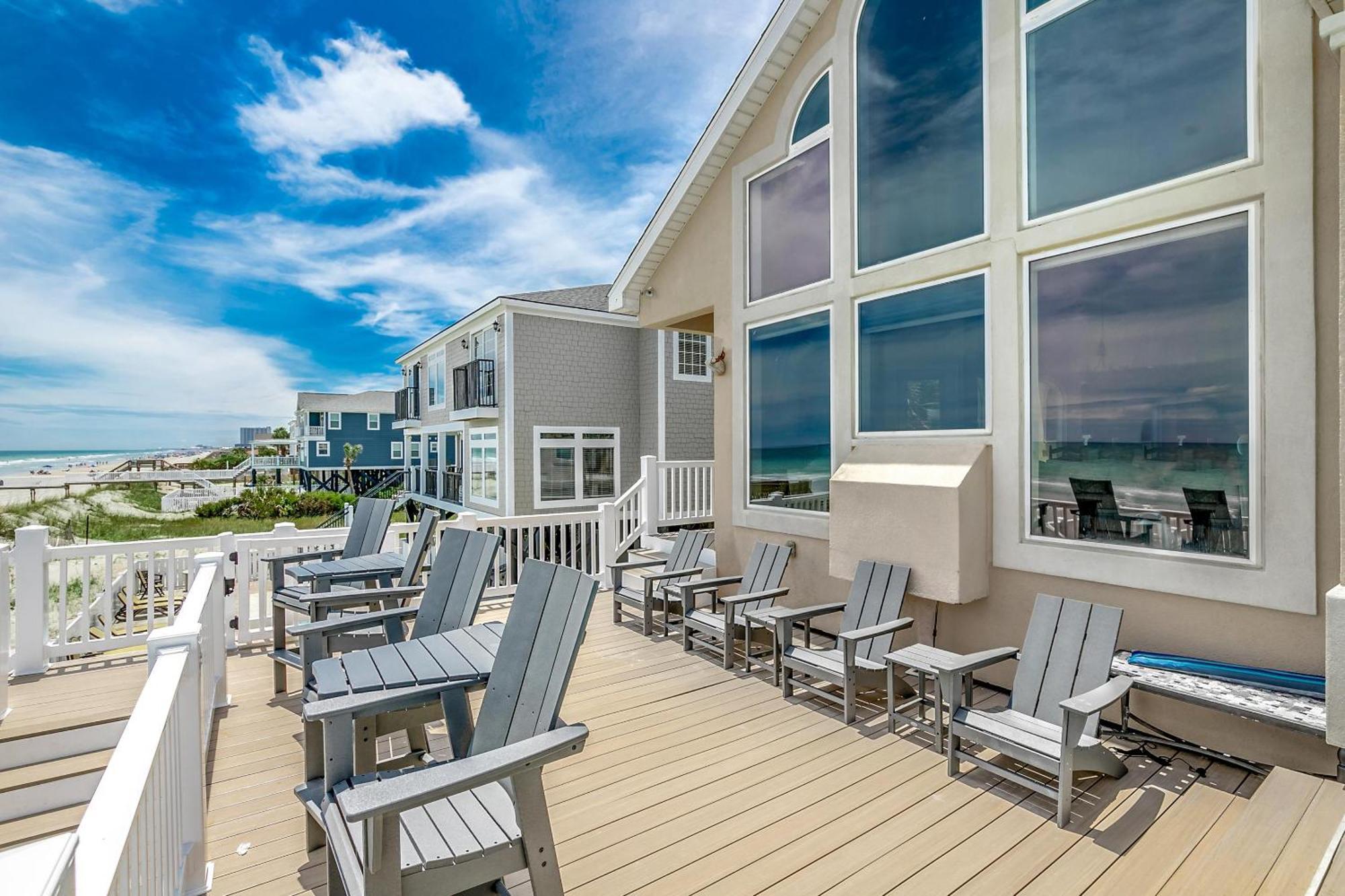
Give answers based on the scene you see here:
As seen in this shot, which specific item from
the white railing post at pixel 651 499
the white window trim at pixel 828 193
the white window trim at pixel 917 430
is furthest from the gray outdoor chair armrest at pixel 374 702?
the white railing post at pixel 651 499

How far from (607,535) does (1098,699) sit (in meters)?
5.63

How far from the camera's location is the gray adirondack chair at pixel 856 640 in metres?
3.95

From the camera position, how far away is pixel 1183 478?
355 centimetres

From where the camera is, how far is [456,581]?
3721mm

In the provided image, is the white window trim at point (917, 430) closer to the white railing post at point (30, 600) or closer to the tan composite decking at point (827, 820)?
the tan composite decking at point (827, 820)

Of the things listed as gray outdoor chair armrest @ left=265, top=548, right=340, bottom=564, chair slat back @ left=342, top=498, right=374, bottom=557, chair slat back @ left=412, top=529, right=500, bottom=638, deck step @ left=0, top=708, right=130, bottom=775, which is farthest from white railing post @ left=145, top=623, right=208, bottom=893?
chair slat back @ left=342, top=498, right=374, bottom=557

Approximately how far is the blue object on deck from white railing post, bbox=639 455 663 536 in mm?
5491

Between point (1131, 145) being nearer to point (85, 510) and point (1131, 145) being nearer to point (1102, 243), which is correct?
point (1102, 243)

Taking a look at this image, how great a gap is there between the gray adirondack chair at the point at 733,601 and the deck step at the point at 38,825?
4.16 m

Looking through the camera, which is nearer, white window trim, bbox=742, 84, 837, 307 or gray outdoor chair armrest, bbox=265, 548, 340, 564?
gray outdoor chair armrest, bbox=265, 548, 340, 564

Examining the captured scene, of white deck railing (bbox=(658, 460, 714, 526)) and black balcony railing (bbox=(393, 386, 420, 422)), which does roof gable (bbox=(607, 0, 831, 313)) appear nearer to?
white deck railing (bbox=(658, 460, 714, 526))

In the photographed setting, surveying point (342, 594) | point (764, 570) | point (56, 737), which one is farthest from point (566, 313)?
point (56, 737)

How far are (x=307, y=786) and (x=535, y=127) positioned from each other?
80.3 ft

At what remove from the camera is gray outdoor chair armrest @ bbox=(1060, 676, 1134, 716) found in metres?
2.74
